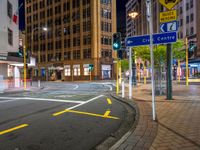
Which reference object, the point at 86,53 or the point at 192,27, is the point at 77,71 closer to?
the point at 86,53

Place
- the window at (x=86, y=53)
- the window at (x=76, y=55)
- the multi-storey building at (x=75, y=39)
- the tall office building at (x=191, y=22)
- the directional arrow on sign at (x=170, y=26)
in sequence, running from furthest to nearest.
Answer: the window at (x=76, y=55) < the window at (x=86, y=53) < the multi-storey building at (x=75, y=39) < the tall office building at (x=191, y=22) < the directional arrow on sign at (x=170, y=26)

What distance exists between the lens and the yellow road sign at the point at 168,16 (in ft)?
31.2

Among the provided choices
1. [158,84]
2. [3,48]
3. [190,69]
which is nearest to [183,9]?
[190,69]

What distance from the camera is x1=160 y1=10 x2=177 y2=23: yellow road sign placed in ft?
31.2

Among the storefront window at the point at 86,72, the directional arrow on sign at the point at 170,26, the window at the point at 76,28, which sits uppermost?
the window at the point at 76,28

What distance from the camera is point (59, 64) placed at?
2837 inches

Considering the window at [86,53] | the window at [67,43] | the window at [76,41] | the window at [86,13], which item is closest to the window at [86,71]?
the window at [86,53]

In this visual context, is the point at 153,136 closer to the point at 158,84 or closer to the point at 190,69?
the point at 158,84

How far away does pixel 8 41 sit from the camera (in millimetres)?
30531

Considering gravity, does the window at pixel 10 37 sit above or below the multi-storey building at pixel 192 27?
below

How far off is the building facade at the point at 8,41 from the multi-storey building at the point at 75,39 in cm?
2570

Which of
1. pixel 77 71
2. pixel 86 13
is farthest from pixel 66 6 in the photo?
pixel 77 71

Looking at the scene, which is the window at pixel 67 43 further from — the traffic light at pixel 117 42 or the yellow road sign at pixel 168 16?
the yellow road sign at pixel 168 16

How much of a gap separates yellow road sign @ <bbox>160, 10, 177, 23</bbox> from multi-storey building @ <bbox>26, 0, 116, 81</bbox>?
52205 millimetres
